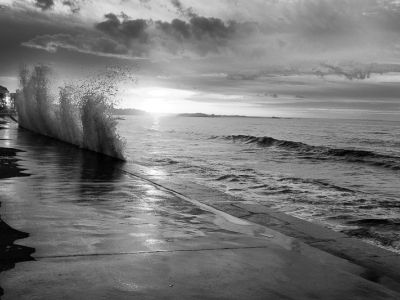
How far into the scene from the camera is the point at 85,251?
14.9 ft

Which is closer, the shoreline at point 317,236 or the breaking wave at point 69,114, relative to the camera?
the shoreline at point 317,236

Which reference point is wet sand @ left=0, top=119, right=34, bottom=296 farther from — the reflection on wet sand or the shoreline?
the shoreline

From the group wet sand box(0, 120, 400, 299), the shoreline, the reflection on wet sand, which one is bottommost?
the shoreline

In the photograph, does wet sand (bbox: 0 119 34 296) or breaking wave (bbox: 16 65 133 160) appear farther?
breaking wave (bbox: 16 65 133 160)

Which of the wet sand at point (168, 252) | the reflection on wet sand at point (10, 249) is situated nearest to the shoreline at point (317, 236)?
the wet sand at point (168, 252)

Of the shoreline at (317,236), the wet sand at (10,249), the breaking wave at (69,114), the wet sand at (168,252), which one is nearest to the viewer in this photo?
the wet sand at (168,252)

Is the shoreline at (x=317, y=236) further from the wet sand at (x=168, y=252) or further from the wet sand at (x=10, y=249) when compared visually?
the wet sand at (x=10, y=249)

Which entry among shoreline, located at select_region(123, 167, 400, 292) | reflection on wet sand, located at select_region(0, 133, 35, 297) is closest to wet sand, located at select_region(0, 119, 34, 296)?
reflection on wet sand, located at select_region(0, 133, 35, 297)

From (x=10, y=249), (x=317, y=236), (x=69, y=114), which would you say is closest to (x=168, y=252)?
(x=10, y=249)

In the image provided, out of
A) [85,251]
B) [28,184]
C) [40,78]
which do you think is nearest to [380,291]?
[85,251]

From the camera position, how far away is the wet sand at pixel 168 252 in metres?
3.64

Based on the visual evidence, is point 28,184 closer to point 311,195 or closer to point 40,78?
point 311,195

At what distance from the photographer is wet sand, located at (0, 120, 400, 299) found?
3.64 meters

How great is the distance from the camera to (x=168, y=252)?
469 cm
